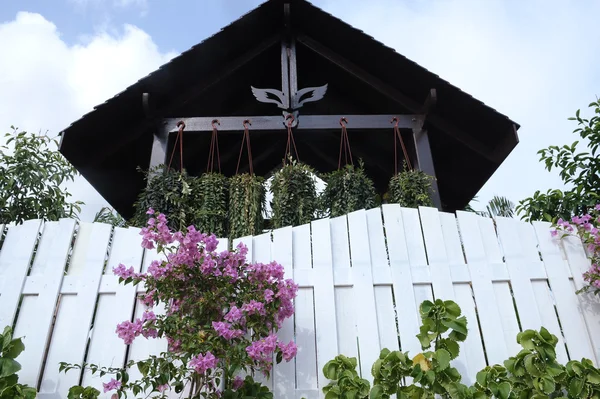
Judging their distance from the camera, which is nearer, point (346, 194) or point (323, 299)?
point (323, 299)

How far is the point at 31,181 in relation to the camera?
4.81m

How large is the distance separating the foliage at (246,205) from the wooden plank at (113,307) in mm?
825

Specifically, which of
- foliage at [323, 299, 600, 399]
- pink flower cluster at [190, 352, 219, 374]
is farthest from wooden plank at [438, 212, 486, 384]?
pink flower cluster at [190, 352, 219, 374]

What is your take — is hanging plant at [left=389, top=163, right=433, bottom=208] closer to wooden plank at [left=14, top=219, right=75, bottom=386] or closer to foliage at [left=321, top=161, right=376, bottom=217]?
foliage at [left=321, top=161, right=376, bottom=217]

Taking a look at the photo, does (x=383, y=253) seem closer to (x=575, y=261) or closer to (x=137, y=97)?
(x=575, y=261)

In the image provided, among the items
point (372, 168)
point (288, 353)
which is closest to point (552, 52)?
point (372, 168)

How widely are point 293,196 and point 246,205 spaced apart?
35 cm

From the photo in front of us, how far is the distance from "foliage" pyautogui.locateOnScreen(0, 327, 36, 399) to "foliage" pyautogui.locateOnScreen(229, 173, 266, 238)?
4.89ft

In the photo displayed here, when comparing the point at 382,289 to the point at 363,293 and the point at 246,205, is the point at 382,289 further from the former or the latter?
the point at 246,205

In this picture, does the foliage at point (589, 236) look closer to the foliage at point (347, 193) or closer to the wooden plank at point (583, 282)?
the wooden plank at point (583, 282)

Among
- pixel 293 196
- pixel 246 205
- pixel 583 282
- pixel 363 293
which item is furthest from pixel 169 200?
pixel 583 282

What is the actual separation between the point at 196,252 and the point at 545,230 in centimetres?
210

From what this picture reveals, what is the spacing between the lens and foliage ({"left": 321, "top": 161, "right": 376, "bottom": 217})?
3430 millimetres

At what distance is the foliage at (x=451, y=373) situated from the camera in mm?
2195
